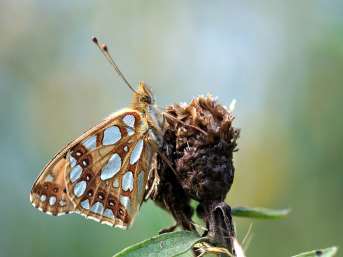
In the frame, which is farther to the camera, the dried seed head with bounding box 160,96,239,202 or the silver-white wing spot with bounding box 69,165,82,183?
the silver-white wing spot with bounding box 69,165,82,183

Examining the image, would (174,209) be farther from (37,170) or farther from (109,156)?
(37,170)

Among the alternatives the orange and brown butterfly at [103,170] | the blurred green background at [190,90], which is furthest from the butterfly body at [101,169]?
the blurred green background at [190,90]

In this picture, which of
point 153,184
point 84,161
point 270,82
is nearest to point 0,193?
point 270,82

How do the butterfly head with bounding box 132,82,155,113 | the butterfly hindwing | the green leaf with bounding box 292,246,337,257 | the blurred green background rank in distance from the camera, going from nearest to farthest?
1. the green leaf with bounding box 292,246,337,257
2. the butterfly hindwing
3. the butterfly head with bounding box 132,82,155,113
4. the blurred green background

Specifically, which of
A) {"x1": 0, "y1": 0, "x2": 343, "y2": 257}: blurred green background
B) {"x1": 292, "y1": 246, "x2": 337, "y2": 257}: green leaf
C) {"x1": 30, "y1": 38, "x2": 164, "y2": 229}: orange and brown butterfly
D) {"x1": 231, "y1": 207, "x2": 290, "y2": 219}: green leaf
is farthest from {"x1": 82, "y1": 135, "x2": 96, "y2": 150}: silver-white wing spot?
{"x1": 0, "y1": 0, "x2": 343, "y2": 257}: blurred green background

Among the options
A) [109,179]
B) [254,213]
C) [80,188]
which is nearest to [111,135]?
[109,179]

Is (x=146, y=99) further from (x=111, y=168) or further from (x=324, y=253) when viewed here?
(x=324, y=253)

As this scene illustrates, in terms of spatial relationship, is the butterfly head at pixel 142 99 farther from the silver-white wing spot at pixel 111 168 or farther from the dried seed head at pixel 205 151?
the dried seed head at pixel 205 151

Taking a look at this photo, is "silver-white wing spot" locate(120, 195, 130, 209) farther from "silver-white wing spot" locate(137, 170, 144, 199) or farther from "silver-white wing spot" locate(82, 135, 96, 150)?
"silver-white wing spot" locate(82, 135, 96, 150)

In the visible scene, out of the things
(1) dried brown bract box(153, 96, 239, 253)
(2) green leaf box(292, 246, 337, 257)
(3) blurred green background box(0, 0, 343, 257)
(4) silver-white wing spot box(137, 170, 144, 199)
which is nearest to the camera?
(2) green leaf box(292, 246, 337, 257)
